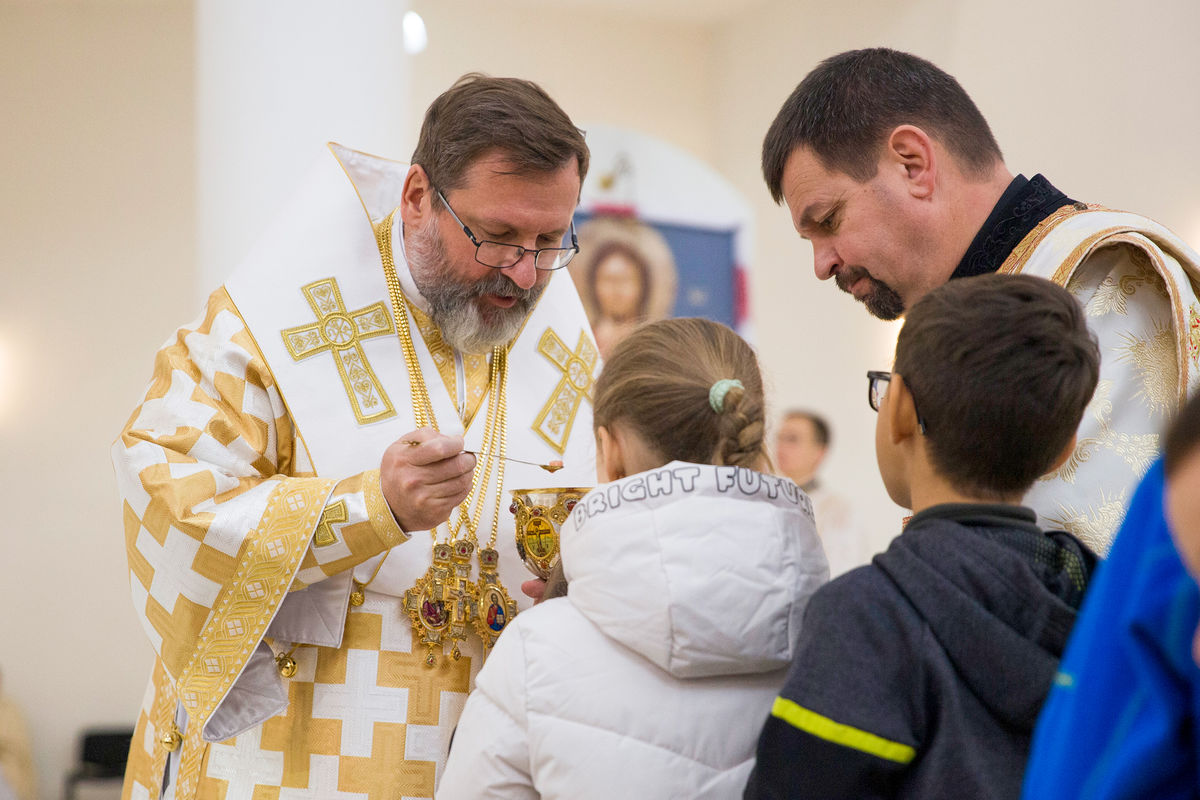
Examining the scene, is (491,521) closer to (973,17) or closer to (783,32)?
(973,17)

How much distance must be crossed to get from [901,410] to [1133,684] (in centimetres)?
59

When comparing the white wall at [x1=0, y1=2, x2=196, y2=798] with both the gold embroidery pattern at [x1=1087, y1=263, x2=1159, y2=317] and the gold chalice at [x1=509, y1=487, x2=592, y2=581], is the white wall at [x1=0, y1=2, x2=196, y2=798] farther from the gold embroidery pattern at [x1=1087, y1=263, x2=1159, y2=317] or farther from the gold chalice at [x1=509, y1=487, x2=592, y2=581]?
the gold embroidery pattern at [x1=1087, y1=263, x2=1159, y2=317]

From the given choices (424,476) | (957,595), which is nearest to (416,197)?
(424,476)

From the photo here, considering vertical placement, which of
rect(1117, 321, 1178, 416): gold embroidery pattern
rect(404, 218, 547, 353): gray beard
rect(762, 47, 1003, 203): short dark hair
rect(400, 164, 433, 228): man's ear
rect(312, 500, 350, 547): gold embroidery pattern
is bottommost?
rect(312, 500, 350, 547): gold embroidery pattern

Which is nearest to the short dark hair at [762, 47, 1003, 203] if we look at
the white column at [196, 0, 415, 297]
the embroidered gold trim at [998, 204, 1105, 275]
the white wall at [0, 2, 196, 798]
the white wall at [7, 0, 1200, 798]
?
the embroidered gold trim at [998, 204, 1105, 275]

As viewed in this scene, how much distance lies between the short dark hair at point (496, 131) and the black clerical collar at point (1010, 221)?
0.83m

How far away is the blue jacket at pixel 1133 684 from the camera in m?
0.74

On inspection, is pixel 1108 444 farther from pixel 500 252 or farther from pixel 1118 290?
pixel 500 252

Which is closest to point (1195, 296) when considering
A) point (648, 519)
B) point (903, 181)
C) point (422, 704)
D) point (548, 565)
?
point (903, 181)

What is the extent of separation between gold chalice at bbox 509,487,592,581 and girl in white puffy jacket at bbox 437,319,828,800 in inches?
14.2

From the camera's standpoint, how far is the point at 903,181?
192cm

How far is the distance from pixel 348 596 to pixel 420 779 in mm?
352

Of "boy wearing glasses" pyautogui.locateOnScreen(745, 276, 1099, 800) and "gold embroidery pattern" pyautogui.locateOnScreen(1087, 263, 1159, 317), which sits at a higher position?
"gold embroidery pattern" pyautogui.locateOnScreen(1087, 263, 1159, 317)

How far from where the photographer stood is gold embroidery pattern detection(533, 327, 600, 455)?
243 cm
